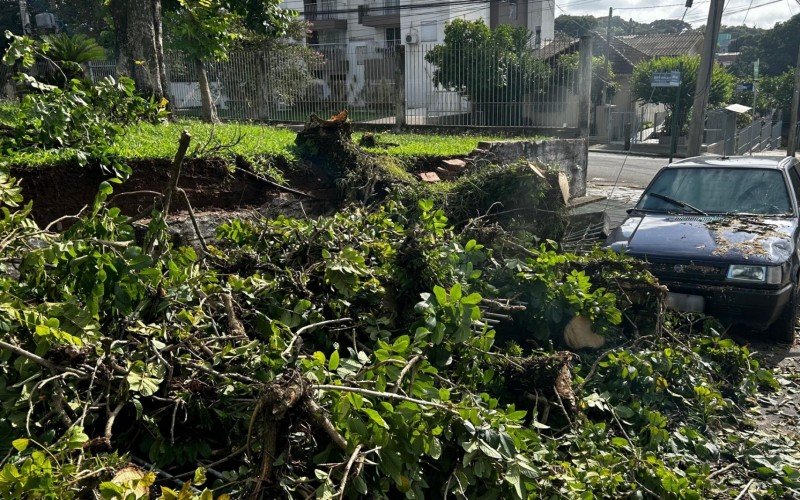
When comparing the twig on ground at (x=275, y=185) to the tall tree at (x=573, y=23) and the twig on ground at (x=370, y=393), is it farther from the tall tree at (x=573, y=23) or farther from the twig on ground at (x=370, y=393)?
the tall tree at (x=573, y=23)

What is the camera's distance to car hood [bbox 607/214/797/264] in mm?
6117

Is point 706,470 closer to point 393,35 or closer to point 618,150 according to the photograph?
point 618,150

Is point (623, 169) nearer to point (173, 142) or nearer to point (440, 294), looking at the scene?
point (173, 142)

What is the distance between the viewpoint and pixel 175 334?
292 cm

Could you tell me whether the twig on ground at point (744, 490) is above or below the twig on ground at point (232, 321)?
below

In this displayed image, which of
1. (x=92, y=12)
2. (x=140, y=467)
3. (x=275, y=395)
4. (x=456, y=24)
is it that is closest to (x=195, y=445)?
(x=140, y=467)

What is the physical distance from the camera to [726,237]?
6.44 metres

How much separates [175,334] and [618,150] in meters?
29.0

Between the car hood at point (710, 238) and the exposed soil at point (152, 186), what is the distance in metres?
→ 3.32

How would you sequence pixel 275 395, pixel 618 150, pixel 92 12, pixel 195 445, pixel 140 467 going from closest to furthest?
pixel 275 395
pixel 140 467
pixel 195 445
pixel 92 12
pixel 618 150

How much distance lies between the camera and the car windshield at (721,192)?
7188 mm

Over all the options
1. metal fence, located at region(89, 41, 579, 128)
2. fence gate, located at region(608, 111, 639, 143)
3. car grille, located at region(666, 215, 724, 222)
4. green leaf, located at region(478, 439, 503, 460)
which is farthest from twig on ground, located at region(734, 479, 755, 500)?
fence gate, located at region(608, 111, 639, 143)

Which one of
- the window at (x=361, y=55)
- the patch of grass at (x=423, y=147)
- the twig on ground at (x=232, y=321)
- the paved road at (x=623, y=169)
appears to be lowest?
the paved road at (x=623, y=169)

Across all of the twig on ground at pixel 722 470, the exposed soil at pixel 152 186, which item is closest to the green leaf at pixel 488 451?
the twig on ground at pixel 722 470
